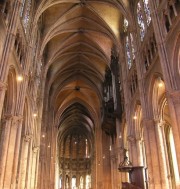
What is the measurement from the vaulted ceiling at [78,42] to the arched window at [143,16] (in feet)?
5.51

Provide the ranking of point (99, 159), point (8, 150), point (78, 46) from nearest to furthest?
point (8, 150), point (78, 46), point (99, 159)

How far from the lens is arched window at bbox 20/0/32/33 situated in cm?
1823

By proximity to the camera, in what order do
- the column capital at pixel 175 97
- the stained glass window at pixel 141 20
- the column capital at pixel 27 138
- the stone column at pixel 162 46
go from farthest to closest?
the column capital at pixel 27 138, the stained glass window at pixel 141 20, the stone column at pixel 162 46, the column capital at pixel 175 97

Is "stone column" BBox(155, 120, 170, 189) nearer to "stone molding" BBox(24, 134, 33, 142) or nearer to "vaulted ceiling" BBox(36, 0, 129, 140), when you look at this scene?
"stone molding" BBox(24, 134, 33, 142)

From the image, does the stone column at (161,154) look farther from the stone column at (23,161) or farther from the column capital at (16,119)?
the stone column at (23,161)

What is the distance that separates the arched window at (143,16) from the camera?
1791 cm

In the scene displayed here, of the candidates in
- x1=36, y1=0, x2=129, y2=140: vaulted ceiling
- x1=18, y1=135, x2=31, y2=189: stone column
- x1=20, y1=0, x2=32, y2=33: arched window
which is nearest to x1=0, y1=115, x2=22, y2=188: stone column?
x1=18, y1=135, x2=31, y2=189: stone column

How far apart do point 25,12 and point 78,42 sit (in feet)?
39.0

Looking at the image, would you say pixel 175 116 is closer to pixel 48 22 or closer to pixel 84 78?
pixel 48 22

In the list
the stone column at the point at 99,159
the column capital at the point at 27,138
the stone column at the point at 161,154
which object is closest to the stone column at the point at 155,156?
the stone column at the point at 161,154

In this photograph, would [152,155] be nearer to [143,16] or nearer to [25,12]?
[143,16]

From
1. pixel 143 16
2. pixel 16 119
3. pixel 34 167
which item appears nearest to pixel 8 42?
pixel 16 119

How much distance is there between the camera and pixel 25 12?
18.7m

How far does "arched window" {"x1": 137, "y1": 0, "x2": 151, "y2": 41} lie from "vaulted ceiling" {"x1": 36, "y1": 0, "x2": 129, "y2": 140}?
5.51 ft
